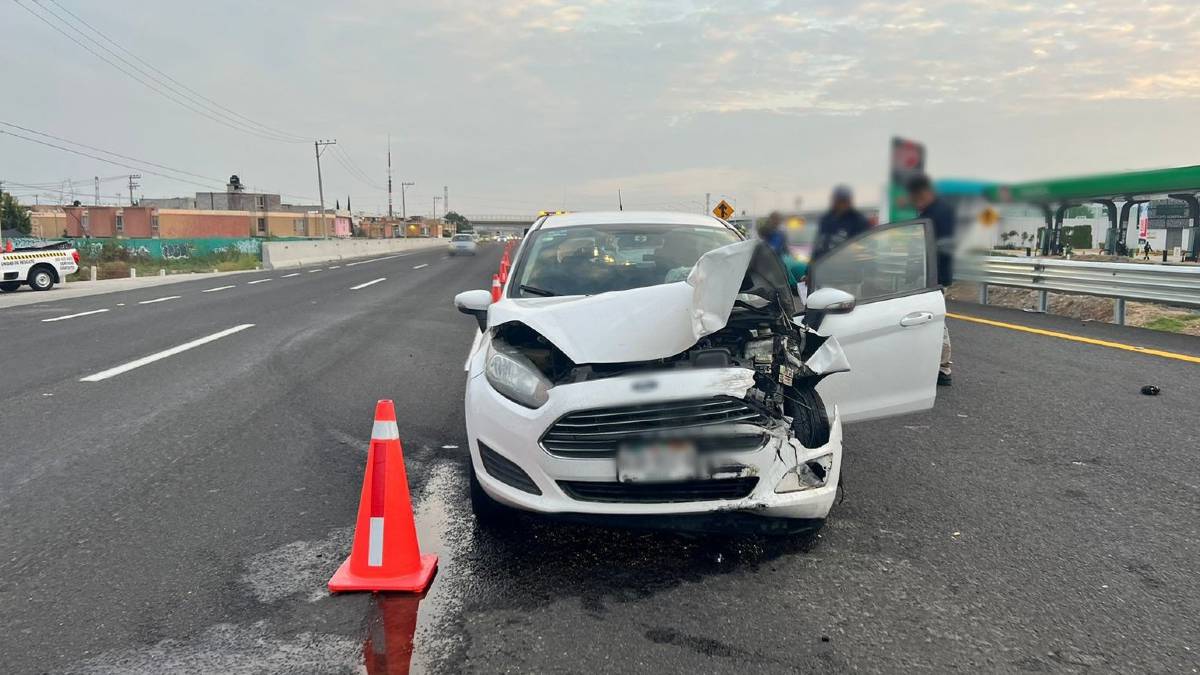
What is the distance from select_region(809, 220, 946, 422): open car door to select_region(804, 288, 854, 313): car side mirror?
0.10 metres

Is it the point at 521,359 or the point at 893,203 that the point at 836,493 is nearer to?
the point at 521,359

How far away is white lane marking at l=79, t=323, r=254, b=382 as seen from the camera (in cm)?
791

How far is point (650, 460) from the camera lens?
3.09 m

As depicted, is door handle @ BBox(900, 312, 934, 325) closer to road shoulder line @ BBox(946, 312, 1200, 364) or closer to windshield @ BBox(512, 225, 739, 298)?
windshield @ BBox(512, 225, 739, 298)

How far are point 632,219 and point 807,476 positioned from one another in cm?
276

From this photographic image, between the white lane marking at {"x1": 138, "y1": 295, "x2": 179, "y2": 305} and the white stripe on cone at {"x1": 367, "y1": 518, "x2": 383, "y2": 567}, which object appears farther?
the white lane marking at {"x1": 138, "y1": 295, "x2": 179, "y2": 305}

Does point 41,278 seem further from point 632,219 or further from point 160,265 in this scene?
point 632,219

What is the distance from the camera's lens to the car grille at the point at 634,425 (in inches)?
122

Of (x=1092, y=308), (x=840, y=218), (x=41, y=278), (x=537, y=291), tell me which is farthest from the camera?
(x=41, y=278)

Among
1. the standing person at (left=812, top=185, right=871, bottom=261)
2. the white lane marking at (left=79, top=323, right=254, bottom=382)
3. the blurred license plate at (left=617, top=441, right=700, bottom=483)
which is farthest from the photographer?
the white lane marking at (left=79, top=323, right=254, bottom=382)

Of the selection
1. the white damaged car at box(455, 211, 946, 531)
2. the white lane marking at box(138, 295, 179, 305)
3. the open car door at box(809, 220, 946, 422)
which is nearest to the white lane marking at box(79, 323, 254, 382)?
the white lane marking at box(138, 295, 179, 305)

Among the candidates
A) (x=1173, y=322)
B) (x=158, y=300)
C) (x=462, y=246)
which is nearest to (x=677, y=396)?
(x=1173, y=322)

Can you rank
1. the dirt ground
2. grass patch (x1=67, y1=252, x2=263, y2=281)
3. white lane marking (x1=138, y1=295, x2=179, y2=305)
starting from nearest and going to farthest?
the dirt ground, white lane marking (x1=138, y1=295, x2=179, y2=305), grass patch (x1=67, y1=252, x2=263, y2=281)

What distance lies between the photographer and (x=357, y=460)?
505 cm
